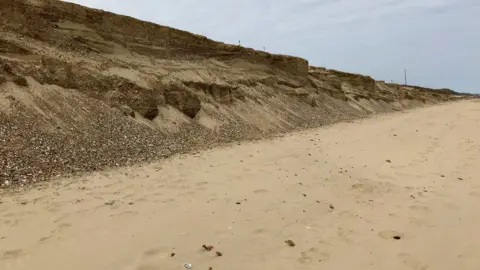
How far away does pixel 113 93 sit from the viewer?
32.3ft

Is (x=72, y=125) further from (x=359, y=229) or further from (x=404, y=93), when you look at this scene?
(x=404, y=93)

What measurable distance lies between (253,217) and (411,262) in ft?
5.77

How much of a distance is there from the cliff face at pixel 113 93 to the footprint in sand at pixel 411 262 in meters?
5.25

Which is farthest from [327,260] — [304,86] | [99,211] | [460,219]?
[304,86]

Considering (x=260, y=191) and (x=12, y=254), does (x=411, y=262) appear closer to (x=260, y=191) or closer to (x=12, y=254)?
(x=260, y=191)

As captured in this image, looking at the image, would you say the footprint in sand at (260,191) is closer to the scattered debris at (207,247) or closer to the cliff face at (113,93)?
the scattered debris at (207,247)

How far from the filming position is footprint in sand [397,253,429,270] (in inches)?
127

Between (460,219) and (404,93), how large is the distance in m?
39.4

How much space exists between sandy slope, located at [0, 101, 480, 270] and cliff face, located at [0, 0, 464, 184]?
1.33 metres

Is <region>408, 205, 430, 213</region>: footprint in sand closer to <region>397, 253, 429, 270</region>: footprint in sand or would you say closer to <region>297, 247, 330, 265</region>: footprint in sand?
<region>397, 253, 429, 270</region>: footprint in sand

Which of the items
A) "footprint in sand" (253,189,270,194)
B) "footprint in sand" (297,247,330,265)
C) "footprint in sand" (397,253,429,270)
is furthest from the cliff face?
"footprint in sand" (397,253,429,270)

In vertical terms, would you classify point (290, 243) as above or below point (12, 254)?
above

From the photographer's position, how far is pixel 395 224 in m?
4.17

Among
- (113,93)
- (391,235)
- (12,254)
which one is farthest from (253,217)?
(113,93)
